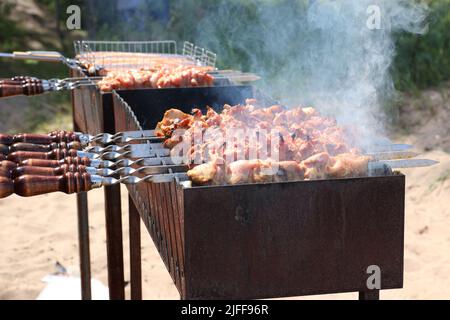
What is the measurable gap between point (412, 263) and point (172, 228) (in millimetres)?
4463

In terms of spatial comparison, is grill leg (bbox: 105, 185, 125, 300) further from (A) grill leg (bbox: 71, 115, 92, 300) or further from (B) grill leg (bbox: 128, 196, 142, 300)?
(A) grill leg (bbox: 71, 115, 92, 300)

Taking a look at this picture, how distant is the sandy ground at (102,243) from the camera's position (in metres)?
6.44

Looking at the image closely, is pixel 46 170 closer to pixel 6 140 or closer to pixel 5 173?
pixel 5 173

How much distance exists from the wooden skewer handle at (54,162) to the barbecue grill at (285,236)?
0.40 metres

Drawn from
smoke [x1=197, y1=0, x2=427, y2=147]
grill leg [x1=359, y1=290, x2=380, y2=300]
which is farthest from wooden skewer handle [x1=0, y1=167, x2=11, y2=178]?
smoke [x1=197, y1=0, x2=427, y2=147]

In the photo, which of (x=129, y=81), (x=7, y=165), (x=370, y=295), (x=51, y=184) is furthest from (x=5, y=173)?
(x=129, y=81)

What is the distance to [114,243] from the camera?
4.86 meters

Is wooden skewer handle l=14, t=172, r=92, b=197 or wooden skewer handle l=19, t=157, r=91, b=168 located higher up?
wooden skewer handle l=19, t=157, r=91, b=168

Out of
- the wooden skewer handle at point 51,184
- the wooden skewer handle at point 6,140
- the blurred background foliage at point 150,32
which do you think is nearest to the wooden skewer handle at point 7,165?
the wooden skewer handle at point 51,184

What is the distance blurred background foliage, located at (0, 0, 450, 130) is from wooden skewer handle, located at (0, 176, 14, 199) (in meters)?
6.50

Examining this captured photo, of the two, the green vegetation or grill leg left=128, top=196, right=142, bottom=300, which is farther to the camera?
the green vegetation

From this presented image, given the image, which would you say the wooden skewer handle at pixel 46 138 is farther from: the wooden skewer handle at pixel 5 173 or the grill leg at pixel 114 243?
the grill leg at pixel 114 243

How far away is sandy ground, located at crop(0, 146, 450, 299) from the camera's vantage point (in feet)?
21.1
